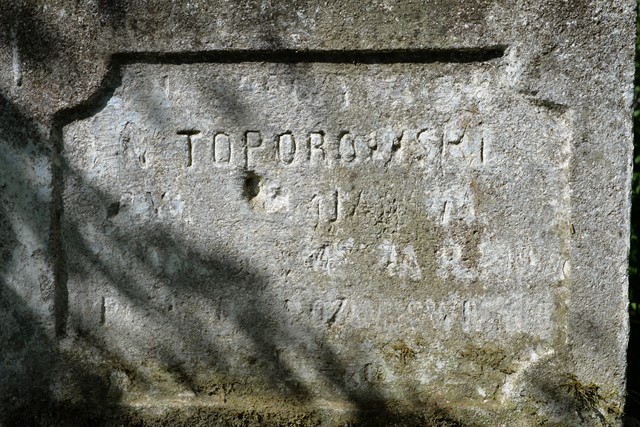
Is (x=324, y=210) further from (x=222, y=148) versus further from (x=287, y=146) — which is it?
(x=222, y=148)

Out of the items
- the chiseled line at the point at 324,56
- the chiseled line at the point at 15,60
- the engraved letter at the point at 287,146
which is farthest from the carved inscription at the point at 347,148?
the chiseled line at the point at 15,60

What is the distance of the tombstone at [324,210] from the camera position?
254cm

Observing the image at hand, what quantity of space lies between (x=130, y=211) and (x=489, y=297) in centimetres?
142

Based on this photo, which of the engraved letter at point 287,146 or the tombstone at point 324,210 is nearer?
the tombstone at point 324,210

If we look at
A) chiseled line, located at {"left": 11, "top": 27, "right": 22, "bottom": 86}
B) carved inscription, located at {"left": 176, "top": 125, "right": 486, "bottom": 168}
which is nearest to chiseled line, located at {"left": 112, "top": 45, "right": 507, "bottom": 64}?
carved inscription, located at {"left": 176, "top": 125, "right": 486, "bottom": 168}

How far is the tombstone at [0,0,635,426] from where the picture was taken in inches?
100

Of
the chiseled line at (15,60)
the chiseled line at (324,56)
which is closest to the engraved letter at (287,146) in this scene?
the chiseled line at (324,56)

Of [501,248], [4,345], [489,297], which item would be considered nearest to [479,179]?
[501,248]

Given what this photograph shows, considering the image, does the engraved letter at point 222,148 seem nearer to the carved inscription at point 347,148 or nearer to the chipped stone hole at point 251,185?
the carved inscription at point 347,148

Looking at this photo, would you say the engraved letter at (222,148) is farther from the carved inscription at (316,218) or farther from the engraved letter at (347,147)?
the engraved letter at (347,147)

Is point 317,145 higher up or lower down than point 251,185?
higher up

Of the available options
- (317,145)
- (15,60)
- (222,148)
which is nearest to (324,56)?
(317,145)

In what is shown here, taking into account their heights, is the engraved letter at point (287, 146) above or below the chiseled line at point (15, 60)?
below

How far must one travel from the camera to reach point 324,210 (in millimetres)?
2672
